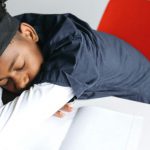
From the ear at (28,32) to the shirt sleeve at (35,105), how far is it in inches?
5.8

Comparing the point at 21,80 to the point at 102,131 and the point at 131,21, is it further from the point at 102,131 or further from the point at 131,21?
the point at 131,21

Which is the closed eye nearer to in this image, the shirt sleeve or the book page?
the shirt sleeve

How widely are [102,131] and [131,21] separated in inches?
19.2

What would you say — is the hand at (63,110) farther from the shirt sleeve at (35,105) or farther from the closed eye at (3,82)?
the closed eye at (3,82)

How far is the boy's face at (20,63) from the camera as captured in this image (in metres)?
0.79

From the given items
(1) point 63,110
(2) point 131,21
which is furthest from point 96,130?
(2) point 131,21

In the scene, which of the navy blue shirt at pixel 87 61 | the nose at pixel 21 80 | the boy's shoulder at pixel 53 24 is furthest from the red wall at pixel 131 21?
the nose at pixel 21 80

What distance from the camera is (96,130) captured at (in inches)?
28.0

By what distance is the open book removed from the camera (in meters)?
0.67

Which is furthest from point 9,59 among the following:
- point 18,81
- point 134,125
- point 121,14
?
point 121,14

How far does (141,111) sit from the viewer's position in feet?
2.57

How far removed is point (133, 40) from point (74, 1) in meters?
0.56

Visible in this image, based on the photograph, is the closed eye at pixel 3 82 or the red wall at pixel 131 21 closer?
the closed eye at pixel 3 82

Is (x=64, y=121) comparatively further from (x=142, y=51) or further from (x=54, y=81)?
(x=142, y=51)
